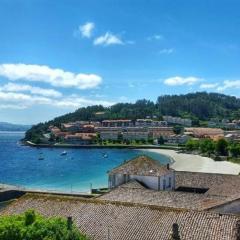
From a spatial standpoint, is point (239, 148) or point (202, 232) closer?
point (202, 232)

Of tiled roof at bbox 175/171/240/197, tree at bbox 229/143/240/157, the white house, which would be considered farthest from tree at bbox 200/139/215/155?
the white house

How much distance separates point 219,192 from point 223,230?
18.4 meters

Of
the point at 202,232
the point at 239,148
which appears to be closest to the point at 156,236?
the point at 202,232

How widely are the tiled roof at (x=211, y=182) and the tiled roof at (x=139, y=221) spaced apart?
16657 mm

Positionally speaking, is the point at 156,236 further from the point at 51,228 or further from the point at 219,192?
the point at 219,192

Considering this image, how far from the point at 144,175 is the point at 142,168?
0.87 metres

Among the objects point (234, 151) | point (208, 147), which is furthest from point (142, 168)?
point (208, 147)

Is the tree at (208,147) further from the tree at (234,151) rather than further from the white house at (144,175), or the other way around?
the white house at (144,175)

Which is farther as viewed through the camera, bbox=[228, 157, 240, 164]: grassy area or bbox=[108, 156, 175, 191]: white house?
bbox=[228, 157, 240, 164]: grassy area

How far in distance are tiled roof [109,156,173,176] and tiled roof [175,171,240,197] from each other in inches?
167

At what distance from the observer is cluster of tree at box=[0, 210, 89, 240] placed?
17469 mm

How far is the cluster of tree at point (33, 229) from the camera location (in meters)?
17.5

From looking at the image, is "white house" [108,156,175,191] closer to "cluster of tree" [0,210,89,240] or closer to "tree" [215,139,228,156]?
"cluster of tree" [0,210,89,240]

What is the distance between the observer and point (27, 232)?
17562mm
